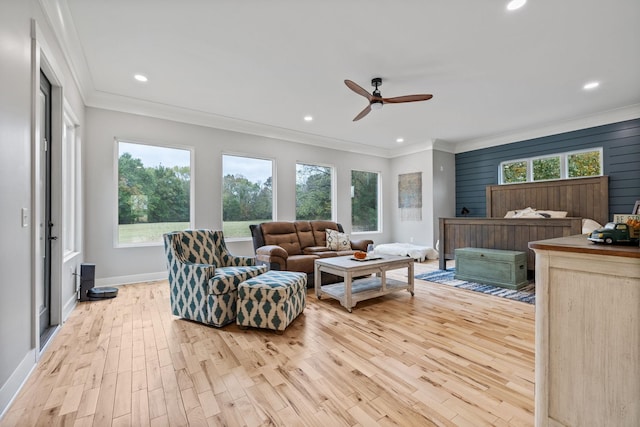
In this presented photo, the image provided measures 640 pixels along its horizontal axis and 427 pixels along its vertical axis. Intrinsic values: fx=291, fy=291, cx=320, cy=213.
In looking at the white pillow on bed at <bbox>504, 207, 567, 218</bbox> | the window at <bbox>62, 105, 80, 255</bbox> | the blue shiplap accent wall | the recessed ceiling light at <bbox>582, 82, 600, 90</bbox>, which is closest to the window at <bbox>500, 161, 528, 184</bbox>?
the blue shiplap accent wall

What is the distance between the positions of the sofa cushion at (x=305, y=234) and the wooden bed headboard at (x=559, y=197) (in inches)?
153

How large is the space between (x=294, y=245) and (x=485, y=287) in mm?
2877

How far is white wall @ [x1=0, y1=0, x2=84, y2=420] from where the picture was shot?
1.64 metres

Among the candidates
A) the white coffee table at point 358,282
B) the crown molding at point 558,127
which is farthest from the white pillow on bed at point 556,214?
the white coffee table at point 358,282

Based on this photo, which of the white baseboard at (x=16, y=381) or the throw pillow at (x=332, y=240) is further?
the throw pillow at (x=332, y=240)

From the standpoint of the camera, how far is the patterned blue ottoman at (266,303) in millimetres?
2592

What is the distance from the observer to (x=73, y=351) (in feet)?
7.52

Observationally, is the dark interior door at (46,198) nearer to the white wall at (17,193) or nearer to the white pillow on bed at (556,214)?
the white wall at (17,193)

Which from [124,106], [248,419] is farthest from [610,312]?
[124,106]

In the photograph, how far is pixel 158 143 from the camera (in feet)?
15.5

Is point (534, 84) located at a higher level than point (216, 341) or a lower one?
higher

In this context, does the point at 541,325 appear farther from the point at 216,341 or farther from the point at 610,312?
the point at 216,341

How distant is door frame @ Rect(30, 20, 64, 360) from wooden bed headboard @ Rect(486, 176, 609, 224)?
22.7 feet

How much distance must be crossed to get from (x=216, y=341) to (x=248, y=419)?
1.07m
